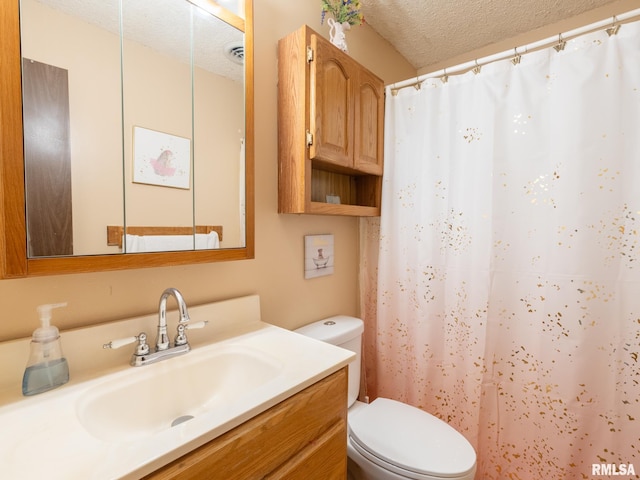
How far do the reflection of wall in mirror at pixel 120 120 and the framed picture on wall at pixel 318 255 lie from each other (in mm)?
483

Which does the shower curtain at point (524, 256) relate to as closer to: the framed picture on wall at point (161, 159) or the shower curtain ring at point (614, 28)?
the shower curtain ring at point (614, 28)

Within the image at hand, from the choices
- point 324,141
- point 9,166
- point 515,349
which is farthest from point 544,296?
point 9,166

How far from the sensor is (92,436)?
1.87ft

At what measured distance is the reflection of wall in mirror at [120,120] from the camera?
750 millimetres

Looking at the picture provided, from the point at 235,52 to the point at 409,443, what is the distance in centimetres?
157

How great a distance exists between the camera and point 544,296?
4.03ft

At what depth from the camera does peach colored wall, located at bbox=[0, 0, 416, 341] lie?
80 cm

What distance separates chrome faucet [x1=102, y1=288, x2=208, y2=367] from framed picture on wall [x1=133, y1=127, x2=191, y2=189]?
1.13 feet

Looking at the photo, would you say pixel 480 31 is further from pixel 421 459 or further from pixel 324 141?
pixel 421 459

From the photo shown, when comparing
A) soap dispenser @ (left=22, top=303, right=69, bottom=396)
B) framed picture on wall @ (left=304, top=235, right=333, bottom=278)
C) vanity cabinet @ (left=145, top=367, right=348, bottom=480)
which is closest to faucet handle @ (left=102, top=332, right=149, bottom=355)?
soap dispenser @ (left=22, top=303, right=69, bottom=396)

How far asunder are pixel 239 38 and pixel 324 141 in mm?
471

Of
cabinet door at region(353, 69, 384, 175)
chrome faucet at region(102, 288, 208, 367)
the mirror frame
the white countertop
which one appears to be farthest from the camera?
cabinet door at region(353, 69, 384, 175)

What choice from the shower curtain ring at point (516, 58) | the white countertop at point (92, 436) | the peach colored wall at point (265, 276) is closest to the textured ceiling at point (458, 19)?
the peach colored wall at point (265, 276)

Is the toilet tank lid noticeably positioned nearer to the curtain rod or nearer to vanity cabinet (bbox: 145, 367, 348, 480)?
vanity cabinet (bbox: 145, 367, 348, 480)
